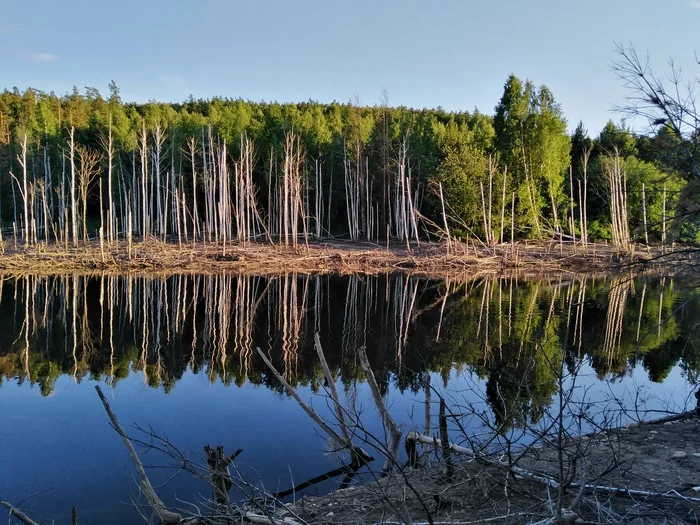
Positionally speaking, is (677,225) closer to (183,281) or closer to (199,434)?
(199,434)

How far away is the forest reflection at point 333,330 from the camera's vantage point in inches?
428

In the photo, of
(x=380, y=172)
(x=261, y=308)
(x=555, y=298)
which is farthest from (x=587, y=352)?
(x=380, y=172)

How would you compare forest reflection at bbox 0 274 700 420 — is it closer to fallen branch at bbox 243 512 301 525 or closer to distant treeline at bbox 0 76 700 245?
fallen branch at bbox 243 512 301 525

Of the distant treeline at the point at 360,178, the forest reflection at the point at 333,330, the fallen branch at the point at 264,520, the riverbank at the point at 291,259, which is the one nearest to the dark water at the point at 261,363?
the forest reflection at the point at 333,330

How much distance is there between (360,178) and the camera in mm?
37656

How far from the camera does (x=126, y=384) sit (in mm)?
10289

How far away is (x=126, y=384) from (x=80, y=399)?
3.36ft

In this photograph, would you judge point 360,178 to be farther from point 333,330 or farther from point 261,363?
point 261,363

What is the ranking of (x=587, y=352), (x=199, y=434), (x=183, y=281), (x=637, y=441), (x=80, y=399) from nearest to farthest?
(x=637, y=441) → (x=199, y=434) → (x=80, y=399) → (x=587, y=352) → (x=183, y=281)

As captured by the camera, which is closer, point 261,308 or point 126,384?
point 126,384

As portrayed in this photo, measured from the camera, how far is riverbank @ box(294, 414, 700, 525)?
14.1 feet

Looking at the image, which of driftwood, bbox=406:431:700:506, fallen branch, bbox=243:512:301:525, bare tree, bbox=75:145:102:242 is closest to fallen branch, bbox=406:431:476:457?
driftwood, bbox=406:431:700:506

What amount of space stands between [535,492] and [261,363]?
7.42 meters

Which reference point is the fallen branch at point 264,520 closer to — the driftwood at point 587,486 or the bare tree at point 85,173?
the driftwood at point 587,486
